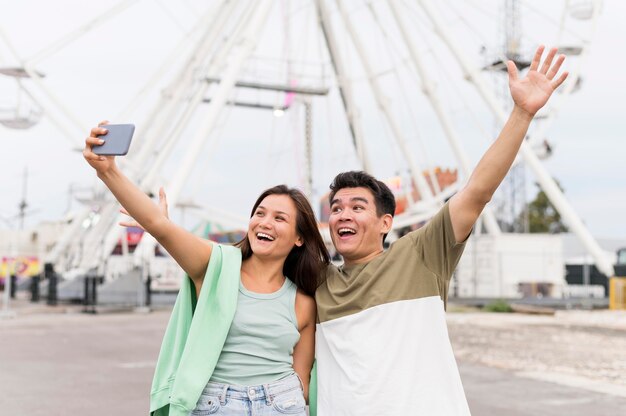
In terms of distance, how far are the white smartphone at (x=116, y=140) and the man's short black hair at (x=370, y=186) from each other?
89cm

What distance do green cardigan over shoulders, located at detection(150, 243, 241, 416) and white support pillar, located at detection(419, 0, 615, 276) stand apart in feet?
68.7

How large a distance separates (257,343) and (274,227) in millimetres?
454

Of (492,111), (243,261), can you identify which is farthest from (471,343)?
(492,111)

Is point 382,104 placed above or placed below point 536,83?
above

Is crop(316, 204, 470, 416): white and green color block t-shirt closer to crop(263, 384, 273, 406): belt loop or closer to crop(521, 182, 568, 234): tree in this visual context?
crop(263, 384, 273, 406): belt loop

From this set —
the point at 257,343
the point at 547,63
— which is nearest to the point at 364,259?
the point at 257,343

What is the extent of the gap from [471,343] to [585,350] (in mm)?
1804

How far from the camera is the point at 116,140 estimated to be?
7.60 ft

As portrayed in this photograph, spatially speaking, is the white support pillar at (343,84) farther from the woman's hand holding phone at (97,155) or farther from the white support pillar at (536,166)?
the woman's hand holding phone at (97,155)

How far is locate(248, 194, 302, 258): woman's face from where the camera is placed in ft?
8.91

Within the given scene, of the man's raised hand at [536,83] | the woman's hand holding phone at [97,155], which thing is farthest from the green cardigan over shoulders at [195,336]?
the man's raised hand at [536,83]

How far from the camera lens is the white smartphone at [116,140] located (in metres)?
2.29

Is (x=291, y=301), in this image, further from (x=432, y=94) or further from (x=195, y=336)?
(x=432, y=94)

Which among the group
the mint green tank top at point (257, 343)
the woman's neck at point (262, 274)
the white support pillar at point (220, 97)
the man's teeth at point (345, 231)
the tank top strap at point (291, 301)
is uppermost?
the white support pillar at point (220, 97)
